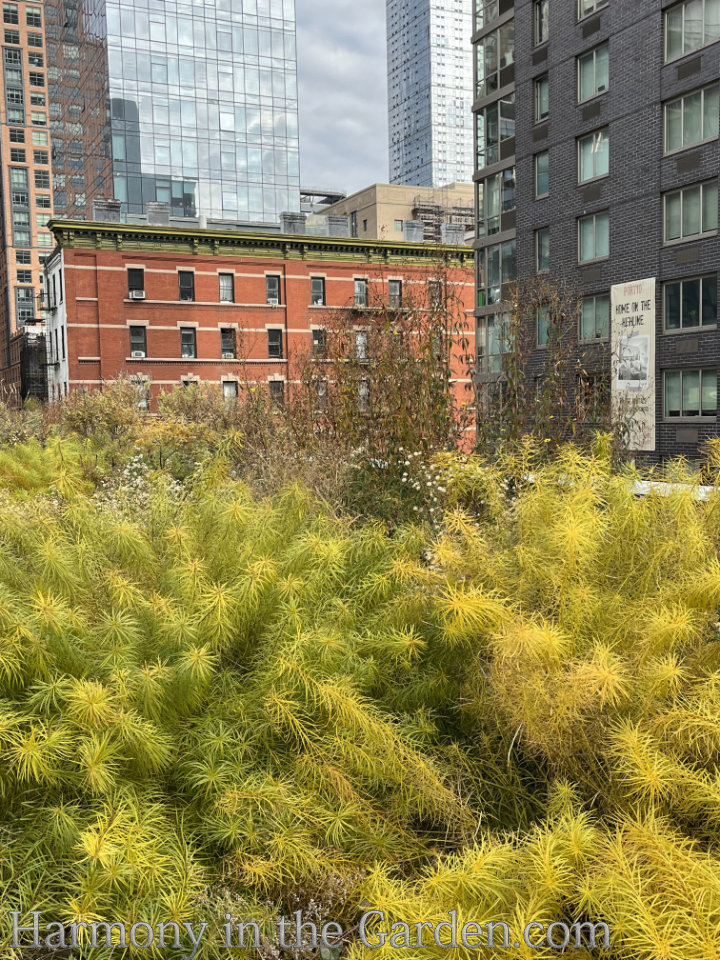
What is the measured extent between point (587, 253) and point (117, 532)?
79.3ft

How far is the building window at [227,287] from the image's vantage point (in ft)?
138

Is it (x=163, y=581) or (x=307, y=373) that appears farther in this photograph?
(x=307, y=373)

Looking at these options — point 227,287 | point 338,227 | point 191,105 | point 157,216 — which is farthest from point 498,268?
point 191,105

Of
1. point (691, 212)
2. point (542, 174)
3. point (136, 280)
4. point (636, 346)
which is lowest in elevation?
point (636, 346)

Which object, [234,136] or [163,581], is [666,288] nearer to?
[163,581]

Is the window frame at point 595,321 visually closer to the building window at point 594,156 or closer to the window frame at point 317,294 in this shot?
the building window at point 594,156

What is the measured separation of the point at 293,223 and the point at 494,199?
1660 cm

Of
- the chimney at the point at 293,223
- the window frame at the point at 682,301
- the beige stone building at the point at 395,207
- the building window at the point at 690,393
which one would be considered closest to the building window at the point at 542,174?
the window frame at the point at 682,301

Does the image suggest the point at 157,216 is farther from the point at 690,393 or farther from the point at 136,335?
the point at 690,393

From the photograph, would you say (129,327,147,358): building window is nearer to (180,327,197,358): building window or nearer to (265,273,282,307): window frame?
(180,327,197,358): building window

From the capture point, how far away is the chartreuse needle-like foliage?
10.4ft

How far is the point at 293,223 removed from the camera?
44.6 m

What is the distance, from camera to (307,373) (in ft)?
50.6

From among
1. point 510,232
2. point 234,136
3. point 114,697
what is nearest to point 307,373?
point 114,697
